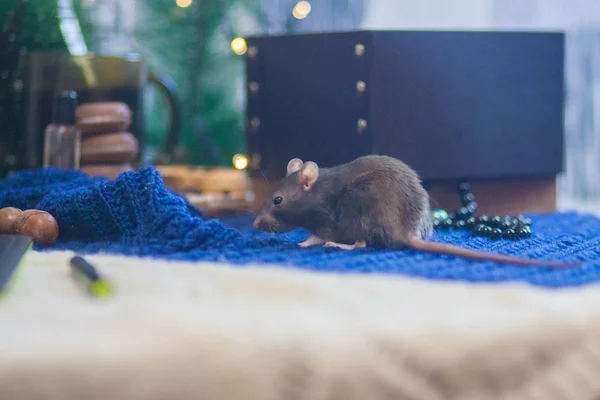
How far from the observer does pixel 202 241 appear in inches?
30.0

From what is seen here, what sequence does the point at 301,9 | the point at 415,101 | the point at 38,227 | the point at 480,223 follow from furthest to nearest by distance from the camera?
the point at 301,9, the point at 415,101, the point at 480,223, the point at 38,227

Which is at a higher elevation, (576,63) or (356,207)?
(576,63)

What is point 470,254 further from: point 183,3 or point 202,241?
point 183,3

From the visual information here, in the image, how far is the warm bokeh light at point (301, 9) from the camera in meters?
1.81

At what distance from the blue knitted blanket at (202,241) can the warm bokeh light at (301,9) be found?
1.01 metres

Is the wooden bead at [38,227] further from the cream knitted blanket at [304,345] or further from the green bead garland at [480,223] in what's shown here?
the green bead garland at [480,223]

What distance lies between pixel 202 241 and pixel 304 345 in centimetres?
37

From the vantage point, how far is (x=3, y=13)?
138 cm

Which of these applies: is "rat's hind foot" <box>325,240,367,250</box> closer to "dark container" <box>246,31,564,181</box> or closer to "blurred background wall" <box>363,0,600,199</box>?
"dark container" <box>246,31,564,181</box>

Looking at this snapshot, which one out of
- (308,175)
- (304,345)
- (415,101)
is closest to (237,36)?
(415,101)

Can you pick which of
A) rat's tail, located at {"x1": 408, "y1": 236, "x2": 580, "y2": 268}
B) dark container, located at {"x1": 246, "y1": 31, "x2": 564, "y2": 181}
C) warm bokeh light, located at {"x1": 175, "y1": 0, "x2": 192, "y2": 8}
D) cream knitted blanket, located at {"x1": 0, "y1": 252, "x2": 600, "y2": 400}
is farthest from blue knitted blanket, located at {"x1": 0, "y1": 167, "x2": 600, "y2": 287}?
warm bokeh light, located at {"x1": 175, "y1": 0, "x2": 192, "y2": 8}

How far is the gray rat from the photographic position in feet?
2.62

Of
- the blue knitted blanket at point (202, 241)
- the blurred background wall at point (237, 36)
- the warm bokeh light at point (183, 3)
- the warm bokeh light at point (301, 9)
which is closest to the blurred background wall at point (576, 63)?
the blurred background wall at point (237, 36)

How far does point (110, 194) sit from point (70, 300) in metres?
0.34
